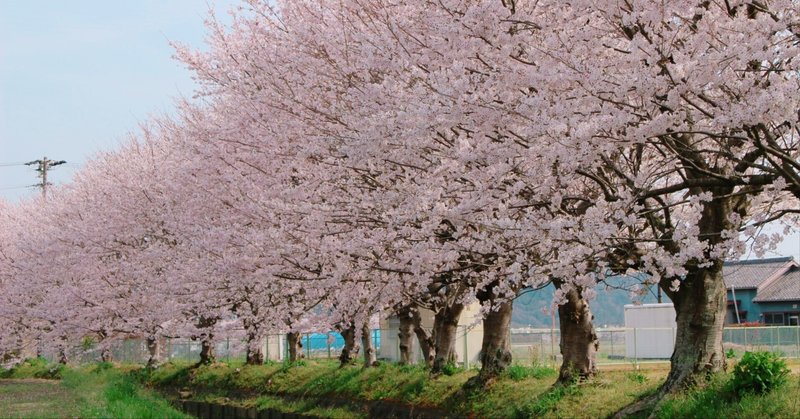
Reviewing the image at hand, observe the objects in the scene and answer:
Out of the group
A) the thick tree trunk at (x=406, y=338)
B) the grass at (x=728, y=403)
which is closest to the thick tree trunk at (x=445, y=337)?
the thick tree trunk at (x=406, y=338)

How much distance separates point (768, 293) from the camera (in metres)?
56.4

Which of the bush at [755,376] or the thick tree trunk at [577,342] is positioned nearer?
the bush at [755,376]

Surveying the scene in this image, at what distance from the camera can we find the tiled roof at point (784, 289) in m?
54.4

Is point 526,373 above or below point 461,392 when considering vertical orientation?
above

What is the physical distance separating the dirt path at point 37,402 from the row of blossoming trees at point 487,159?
407 cm

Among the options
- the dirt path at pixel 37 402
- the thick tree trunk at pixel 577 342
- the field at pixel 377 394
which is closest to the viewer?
the field at pixel 377 394

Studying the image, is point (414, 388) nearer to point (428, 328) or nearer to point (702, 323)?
point (702, 323)

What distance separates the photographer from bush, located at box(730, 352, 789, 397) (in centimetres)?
1305

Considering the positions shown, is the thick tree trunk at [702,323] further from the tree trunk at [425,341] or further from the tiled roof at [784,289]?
the tiled roof at [784,289]

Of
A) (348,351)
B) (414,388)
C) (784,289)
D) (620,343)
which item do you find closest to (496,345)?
(414,388)

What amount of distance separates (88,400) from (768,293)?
151 feet

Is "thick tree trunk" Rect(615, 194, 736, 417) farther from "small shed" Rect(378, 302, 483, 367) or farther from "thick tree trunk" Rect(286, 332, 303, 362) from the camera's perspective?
"thick tree trunk" Rect(286, 332, 303, 362)

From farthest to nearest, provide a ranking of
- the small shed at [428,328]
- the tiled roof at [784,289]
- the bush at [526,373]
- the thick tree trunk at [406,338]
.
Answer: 1. the tiled roof at [784,289]
2. the small shed at [428,328]
3. the thick tree trunk at [406,338]
4. the bush at [526,373]

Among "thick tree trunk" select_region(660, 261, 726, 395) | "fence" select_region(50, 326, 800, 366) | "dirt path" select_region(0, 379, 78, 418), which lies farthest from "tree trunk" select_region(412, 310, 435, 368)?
"thick tree trunk" select_region(660, 261, 726, 395)
